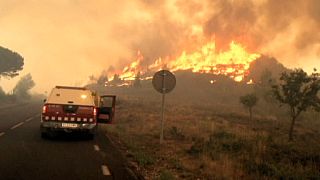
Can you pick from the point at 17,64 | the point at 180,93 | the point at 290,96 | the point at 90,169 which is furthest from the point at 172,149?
the point at 180,93

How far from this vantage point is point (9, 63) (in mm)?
79250

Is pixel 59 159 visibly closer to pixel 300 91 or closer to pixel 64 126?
pixel 64 126

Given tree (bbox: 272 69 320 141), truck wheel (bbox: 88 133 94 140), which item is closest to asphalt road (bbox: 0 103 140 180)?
truck wheel (bbox: 88 133 94 140)

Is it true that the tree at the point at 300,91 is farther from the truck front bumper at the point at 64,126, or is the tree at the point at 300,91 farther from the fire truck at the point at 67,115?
the truck front bumper at the point at 64,126

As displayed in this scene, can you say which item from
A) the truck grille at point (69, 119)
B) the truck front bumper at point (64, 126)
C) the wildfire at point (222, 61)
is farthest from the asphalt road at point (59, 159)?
the wildfire at point (222, 61)

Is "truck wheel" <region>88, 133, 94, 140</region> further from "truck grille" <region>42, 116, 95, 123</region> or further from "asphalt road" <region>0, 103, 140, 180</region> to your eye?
"truck grille" <region>42, 116, 95, 123</region>

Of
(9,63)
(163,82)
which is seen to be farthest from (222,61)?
(163,82)

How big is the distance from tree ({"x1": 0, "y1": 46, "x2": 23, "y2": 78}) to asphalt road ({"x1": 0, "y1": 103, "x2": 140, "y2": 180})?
65291mm

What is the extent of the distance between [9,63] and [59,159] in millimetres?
72916

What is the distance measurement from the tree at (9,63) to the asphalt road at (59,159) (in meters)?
65.3

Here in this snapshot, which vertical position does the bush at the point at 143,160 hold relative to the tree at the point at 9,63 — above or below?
below

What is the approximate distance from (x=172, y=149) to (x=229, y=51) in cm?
15552

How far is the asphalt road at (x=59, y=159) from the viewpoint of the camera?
31.9ft

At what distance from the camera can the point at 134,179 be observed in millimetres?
9664
